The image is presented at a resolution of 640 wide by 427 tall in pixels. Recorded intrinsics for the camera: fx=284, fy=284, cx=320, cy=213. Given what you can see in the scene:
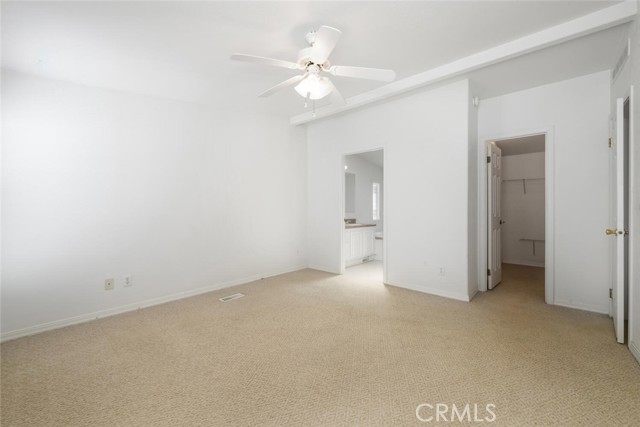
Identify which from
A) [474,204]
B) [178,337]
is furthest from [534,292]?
[178,337]

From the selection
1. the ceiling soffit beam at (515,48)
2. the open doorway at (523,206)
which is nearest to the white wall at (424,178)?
the ceiling soffit beam at (515,48)

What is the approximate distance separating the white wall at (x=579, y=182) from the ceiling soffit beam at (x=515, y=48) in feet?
3.58

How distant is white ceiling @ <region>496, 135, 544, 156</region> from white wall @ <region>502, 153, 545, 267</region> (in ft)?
0.46

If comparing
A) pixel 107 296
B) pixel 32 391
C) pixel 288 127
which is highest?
pixel 288 127

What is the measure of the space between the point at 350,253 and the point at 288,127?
258 centimetres

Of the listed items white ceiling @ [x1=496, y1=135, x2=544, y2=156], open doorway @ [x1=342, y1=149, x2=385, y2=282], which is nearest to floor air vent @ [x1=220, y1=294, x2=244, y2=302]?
open doorway @ [x1=342, y1=149, x2=385, y2=282]

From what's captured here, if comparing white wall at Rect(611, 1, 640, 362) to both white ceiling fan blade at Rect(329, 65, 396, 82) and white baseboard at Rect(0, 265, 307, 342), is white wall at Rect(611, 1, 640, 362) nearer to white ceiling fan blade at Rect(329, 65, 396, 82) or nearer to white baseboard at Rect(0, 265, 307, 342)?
white ceiling fan blade at Rect(329, 65, 396, 82)

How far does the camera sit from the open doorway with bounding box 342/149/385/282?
5.38 meters

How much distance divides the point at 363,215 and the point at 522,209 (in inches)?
135

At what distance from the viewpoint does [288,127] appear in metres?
5.00

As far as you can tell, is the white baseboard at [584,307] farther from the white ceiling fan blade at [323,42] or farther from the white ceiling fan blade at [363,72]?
the white ceiling fan blade at [323,42]

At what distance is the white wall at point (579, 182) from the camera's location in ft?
10.2

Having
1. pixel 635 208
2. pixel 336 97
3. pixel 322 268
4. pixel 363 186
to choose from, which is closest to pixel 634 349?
pixel 635 208

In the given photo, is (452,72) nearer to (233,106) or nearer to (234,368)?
(233,106)
